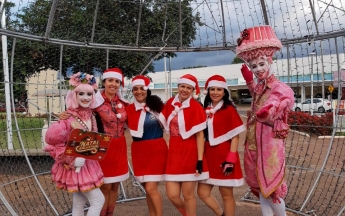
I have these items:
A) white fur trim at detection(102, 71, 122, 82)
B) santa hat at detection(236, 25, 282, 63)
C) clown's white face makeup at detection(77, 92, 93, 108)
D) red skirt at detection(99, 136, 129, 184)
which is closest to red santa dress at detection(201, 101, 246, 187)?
santa hat at detection(236, 25, 282, 63)

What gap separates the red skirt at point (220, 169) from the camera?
3.33 meters

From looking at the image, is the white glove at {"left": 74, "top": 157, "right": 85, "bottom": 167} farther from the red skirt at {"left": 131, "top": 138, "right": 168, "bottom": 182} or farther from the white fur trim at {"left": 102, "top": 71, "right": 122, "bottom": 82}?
the white fur trim at {"left": 102, "top": 71, "right": 122, "bottom": 82}

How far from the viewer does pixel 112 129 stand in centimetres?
347

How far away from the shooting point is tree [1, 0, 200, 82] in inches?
204

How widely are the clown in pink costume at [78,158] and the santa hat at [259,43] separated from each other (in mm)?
1301

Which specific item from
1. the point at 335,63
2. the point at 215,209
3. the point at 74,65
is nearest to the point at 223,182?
the point at 215,209

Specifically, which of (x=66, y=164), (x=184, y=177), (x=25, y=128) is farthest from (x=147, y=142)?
(x=25, y=128)

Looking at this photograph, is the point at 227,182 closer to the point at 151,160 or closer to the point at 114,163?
the point at 151,160

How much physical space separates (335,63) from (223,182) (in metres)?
1.72

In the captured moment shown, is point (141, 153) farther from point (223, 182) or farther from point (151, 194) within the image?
point (223, 182)

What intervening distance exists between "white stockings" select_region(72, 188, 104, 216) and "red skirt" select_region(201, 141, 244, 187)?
3.05ft

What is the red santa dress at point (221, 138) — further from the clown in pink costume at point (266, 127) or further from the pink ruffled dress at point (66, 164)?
the pink ruffled dress at point (66, 164)

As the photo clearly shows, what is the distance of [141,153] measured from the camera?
347 centimetres

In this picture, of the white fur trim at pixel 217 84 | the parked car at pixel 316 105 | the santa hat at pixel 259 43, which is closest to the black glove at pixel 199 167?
the white fur trim at pixel 217 84
